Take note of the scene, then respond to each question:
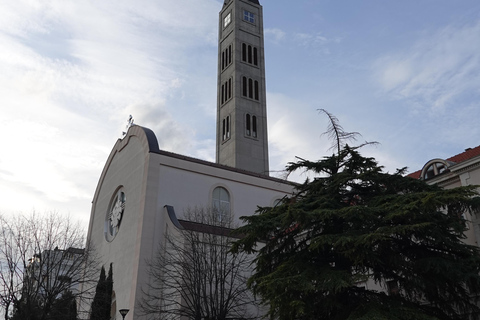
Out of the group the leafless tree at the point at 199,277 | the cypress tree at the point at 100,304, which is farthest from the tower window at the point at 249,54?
the cypress tree at the point at 100,304

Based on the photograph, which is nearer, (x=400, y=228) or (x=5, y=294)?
(x=400, y=228)

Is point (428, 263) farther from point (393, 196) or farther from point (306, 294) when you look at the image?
point (306, 294)

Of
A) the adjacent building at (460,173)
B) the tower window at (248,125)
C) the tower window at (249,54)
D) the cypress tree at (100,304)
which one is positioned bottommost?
the cypress tree at (100,304)

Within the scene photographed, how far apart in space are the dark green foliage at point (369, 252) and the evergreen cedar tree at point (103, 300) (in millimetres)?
16922

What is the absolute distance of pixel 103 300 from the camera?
1192 inches

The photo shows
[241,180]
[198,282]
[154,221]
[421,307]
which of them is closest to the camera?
[421,307]

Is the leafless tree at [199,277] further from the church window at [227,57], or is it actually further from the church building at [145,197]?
the church window at [227,57]

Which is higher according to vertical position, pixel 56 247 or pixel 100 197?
pixel 100 197

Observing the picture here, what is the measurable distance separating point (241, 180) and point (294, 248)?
18898 mm

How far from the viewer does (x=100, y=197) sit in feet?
132

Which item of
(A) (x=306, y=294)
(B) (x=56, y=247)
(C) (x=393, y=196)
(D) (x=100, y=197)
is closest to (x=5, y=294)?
(B) (x=56, y=247)

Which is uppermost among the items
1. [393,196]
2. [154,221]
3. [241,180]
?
[241,180]

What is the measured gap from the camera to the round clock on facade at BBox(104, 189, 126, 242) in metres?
34.9

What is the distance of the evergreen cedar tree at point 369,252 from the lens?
13445 mm
